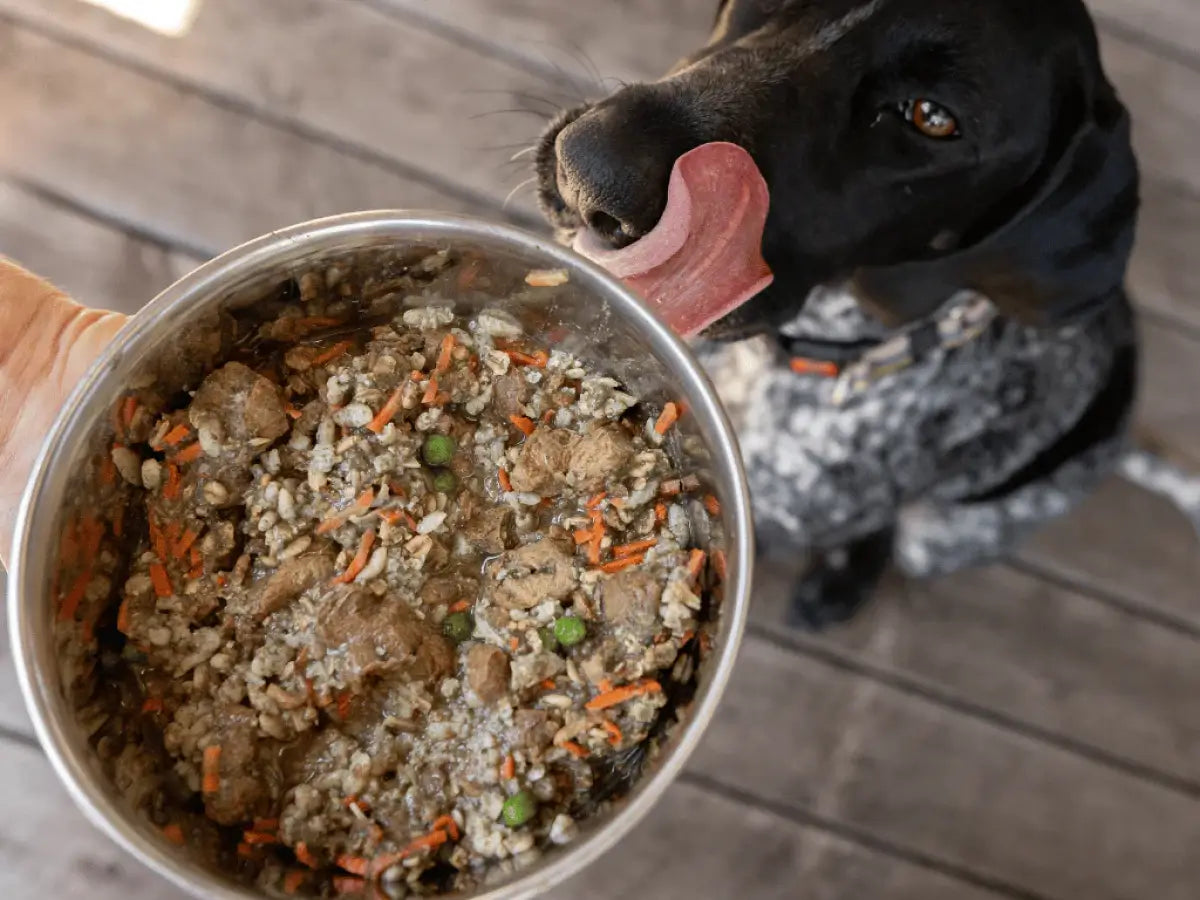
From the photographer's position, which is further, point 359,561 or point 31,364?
point 31,364

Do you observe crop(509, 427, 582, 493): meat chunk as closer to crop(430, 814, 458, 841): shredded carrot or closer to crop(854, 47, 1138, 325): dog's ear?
crop(430, 814, 458, 841): shredded carrot

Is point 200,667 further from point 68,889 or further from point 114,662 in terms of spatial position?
point 68,889

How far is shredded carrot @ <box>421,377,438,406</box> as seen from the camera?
40.9 inches

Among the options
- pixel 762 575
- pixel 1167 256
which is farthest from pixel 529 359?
pixel 1167 256

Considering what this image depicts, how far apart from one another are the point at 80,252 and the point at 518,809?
1684 mm

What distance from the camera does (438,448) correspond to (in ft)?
3.48

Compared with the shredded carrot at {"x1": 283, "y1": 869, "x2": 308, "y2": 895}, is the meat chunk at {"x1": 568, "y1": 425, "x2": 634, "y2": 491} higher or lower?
higher

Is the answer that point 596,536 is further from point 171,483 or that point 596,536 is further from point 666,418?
point 171,483

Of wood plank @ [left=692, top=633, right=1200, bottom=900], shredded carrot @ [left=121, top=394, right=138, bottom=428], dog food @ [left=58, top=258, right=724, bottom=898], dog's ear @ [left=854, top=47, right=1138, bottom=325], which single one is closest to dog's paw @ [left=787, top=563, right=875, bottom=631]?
wood plank @ [left=692, top=633, right=1200, bottom=900]

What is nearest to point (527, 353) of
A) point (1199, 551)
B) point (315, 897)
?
point (315, 897)

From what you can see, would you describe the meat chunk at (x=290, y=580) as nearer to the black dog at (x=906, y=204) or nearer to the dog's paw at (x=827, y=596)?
the black dog at (x=906, y=204)

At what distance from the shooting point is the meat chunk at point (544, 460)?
102 centimetres

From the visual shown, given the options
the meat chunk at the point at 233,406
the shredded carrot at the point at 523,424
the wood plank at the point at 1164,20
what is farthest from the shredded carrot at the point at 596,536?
the wood plank at the point at 1164,20

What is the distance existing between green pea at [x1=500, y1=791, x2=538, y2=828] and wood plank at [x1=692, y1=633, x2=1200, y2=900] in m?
1.23
